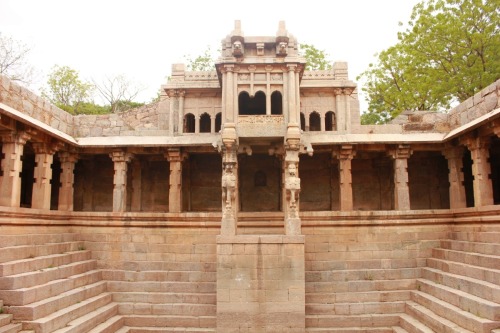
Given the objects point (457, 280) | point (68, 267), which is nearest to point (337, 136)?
point (457, 280)

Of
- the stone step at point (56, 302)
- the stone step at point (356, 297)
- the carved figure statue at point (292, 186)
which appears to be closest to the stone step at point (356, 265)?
the stone step at point (356, 297)

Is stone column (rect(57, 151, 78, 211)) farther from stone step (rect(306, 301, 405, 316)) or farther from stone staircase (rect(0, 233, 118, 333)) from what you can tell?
stone step (rect(306, 301, 405, 316))

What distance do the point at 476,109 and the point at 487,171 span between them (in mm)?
1873

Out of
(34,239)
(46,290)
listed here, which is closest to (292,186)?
(46,290)

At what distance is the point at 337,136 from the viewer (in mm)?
14336

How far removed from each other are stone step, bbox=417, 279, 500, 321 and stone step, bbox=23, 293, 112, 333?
7770mm

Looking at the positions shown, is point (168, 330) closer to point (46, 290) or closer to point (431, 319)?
point (46, 290)

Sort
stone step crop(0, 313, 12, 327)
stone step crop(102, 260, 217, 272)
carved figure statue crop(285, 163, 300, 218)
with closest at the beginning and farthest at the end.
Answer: stone step crop(0, 313, 12, 327), carved figure statue crop(285, 163, 300, 218), stone step crop(102, 260, 217, 272)

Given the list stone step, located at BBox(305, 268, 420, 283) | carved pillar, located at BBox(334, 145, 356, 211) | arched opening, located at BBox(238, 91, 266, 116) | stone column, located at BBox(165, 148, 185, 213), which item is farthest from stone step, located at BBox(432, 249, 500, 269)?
stone column, located at BBox(165, 148, 185, 213)

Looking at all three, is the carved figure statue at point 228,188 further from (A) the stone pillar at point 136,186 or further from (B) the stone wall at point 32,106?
(A) the stone pillar at point 136,186

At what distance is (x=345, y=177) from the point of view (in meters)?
14.3

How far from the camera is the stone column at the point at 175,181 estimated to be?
46.6 ft

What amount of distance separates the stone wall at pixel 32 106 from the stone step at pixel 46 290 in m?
4.86

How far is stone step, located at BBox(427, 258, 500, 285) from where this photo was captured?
8.32m
